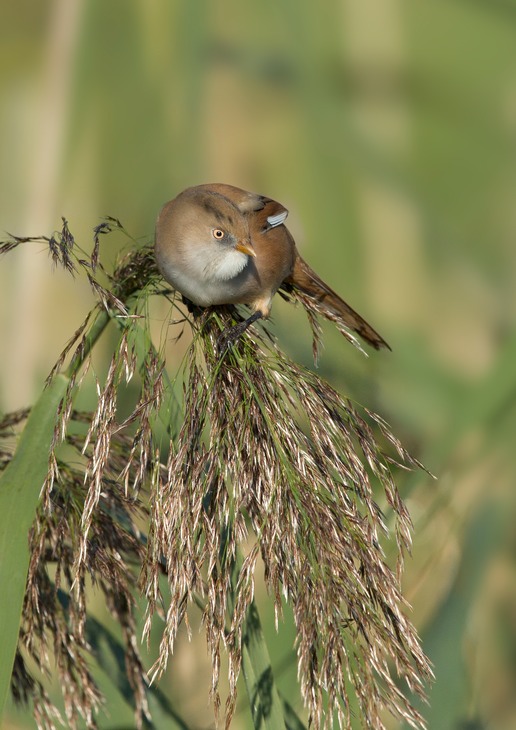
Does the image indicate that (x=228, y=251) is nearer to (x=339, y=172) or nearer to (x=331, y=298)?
(x=331, y=298)

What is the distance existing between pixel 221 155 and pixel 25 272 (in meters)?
0.66

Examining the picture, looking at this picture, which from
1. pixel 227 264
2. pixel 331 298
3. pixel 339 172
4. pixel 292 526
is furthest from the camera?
pixel 339 172

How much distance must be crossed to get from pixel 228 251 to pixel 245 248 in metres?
0.03

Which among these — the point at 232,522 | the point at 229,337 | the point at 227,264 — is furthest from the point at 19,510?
the point at 227,264

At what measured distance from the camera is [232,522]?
0.93 metres

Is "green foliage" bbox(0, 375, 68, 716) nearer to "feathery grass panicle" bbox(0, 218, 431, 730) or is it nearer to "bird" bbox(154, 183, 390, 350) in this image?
"feathery grass panicle" bbox(0, 218, 431, 730)

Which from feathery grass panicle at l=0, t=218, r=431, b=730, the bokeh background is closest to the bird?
the bokeh background

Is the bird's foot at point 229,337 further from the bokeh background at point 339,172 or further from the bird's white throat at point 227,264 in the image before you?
the bokeh background at point 339,172

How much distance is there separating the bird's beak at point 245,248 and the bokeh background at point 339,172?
9.4 inches

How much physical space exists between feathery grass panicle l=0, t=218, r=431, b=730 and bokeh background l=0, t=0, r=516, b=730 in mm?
467

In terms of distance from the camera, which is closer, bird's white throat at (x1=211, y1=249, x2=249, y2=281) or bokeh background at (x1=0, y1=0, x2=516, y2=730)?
bird's white throat at (x1=211, y1=249, x2=249, y2=281)

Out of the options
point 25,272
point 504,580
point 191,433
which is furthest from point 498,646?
point 191,433

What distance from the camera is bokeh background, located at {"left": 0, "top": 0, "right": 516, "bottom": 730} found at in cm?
195

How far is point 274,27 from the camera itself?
263 cm
